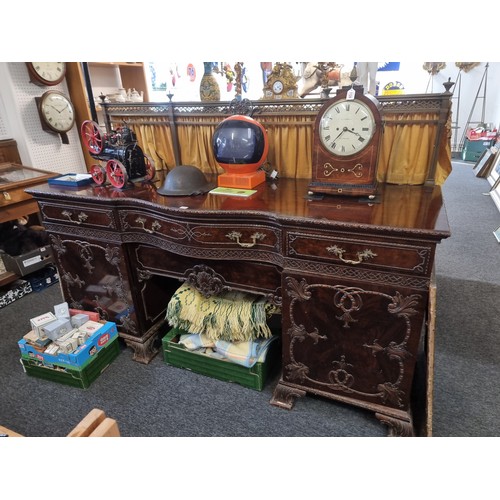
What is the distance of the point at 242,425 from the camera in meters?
1.52

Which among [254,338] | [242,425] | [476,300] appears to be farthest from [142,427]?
[476,300]

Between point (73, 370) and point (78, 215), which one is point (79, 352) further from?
point (78, 215)

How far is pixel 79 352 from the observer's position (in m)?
1.68

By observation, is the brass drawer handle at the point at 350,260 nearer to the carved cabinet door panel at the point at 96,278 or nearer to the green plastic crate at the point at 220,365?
the green plastic crate at the point at 220,365

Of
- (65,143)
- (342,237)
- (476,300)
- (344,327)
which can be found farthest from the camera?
(65,143)

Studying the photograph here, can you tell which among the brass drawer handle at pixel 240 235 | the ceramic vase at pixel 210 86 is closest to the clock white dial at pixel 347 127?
the brass drawer handle at pixel 240 235

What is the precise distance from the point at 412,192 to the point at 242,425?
1187mm

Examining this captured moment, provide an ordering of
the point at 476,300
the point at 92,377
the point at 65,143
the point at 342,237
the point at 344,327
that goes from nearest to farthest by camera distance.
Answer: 1. the point at 342,237
2. the point at 344,327
3. the point at 92,377
4. the point at 476,300
5. the point at 65,143

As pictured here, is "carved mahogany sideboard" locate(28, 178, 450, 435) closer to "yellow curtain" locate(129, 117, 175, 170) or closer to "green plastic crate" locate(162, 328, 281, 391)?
"green plastic crate" locate(162, 328, 281, 391)

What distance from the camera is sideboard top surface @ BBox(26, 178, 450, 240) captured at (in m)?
1.16

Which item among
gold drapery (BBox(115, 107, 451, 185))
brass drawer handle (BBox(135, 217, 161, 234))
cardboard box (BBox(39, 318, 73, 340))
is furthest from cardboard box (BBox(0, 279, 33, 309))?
brass drawer handle (BBox(135, 217, 161, 234))

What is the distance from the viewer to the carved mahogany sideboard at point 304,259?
1.19 metres

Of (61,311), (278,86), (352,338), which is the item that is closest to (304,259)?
(352,338)

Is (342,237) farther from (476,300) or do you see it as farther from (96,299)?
(476,300)
